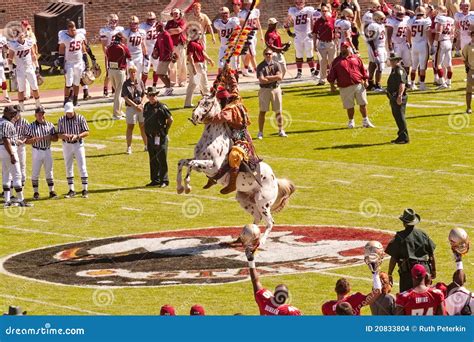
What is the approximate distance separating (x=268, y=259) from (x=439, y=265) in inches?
110

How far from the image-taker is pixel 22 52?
38062 millimetres

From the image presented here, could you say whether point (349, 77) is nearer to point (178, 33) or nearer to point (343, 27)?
point (343, 27)

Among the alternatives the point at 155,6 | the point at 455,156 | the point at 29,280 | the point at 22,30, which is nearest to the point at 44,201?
the point at 29,280

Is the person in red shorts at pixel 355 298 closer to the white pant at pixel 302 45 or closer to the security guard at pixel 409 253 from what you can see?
the security guard at pixel 409 253

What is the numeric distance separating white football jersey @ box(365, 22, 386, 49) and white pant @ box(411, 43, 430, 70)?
964 mm

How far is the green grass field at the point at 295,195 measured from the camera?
21.4m

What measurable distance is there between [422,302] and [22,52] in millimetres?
23511

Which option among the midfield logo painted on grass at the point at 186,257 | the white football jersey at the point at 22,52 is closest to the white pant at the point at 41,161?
the midfield logo painted on grass at the point at 186,257

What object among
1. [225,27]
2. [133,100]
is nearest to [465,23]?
[225,27]

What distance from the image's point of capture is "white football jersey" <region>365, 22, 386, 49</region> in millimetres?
39812

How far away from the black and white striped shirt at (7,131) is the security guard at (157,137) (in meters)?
3.14

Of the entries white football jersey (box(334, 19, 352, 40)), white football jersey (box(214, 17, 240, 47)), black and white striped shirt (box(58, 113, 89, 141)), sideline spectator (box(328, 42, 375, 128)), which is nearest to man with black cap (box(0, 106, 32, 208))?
black and white striped shirt (box(58, 113, 89, 141))

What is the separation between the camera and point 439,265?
22.4 m

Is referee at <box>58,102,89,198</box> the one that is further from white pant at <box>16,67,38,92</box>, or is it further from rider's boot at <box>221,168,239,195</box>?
white pant at <box>16,67,38,92</box>
